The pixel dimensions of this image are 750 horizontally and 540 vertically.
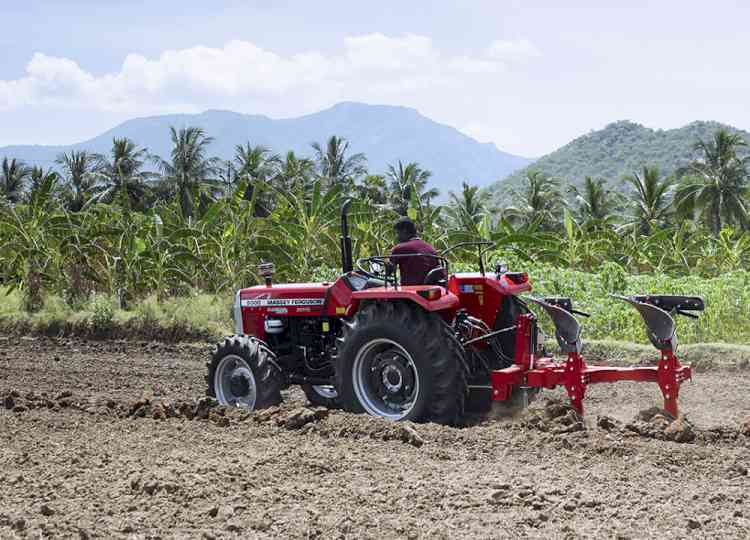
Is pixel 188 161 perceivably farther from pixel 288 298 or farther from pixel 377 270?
pixel 377 270

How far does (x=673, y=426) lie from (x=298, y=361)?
3.20 metres

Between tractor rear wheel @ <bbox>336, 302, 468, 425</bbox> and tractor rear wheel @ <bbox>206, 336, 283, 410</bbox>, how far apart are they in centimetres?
72

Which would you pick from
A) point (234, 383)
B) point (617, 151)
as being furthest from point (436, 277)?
point (617, 151)

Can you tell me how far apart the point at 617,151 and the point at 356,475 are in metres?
177

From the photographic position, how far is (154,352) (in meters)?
12.9

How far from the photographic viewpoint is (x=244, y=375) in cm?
772

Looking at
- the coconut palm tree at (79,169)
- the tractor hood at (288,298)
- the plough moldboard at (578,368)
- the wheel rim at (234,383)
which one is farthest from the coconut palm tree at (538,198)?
the plough moldboard at (578,368)

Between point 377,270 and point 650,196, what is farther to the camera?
point 650,196

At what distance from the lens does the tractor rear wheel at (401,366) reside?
6578 millimetres

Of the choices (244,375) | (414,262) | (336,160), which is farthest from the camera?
(336,160)

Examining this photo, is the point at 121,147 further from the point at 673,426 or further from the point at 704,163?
the point at 673,426

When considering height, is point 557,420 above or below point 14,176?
below

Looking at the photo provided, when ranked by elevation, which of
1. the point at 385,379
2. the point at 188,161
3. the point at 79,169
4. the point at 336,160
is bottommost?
the point at 385,379

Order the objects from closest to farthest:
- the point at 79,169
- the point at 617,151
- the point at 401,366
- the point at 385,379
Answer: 1. the point at 401,366
2. the point at 385,379
3. the point at 79,169
4. the point at 617,151
